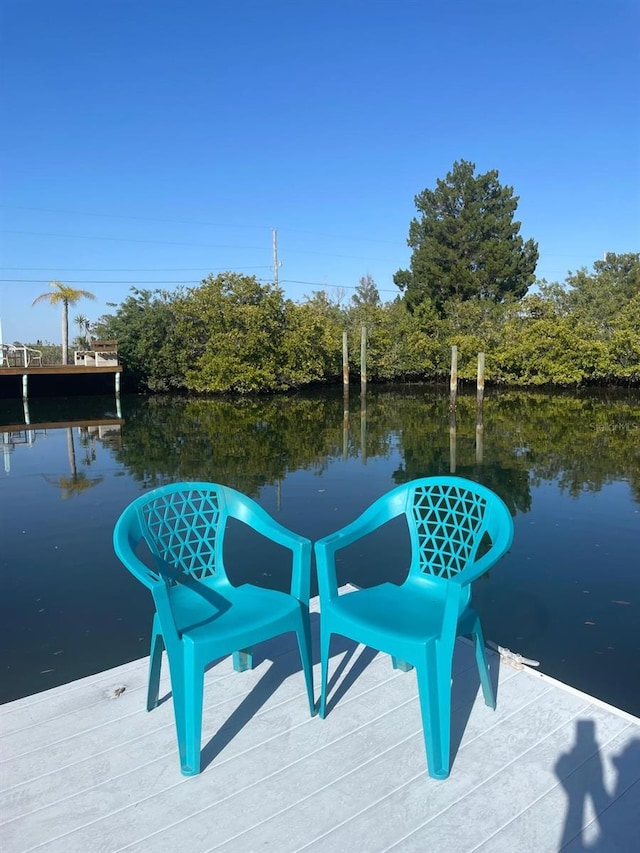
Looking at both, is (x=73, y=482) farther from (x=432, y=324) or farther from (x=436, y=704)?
(x=432, y=324)

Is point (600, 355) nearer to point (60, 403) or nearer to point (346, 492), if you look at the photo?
point (346, 492)

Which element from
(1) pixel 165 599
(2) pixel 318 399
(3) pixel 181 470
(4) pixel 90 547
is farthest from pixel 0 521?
(2) pixel 318 399

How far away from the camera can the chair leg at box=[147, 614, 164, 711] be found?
1.86 metres

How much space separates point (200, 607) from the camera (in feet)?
6.04

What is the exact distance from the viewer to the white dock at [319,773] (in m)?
1.38

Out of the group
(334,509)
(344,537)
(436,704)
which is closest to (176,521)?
(344,537)

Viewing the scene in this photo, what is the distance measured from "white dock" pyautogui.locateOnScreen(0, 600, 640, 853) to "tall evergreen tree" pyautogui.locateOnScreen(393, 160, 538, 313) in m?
22.3

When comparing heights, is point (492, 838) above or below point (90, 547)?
above

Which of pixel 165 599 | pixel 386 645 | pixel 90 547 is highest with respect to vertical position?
pixel 165 599

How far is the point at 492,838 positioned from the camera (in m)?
1.36

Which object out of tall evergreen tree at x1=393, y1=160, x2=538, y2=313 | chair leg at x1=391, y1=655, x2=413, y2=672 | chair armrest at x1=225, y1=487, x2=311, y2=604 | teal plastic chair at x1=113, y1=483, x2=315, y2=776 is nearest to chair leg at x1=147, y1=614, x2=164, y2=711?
teal plastic chair at x1=113, y1=483, x2=315, y2=776

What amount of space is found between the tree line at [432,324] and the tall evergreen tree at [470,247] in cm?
5

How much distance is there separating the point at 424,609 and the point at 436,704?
30cm

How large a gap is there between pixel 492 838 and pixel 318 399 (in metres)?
16.0
